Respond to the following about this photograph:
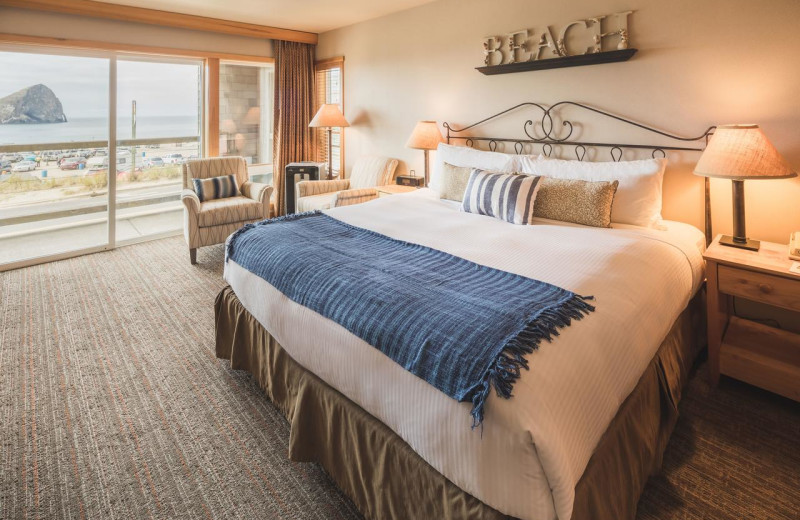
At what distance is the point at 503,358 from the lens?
124cm

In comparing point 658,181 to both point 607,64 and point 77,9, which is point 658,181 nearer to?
point 607,64

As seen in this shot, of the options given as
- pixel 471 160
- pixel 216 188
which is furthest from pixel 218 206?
pixel 471 160

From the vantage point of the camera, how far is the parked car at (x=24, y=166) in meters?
4.07

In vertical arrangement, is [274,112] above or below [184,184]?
above

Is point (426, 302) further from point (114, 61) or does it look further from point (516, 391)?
point (114, 61)

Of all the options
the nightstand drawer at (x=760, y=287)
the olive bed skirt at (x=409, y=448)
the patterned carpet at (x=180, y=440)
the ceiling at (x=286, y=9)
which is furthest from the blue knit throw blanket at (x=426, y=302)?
the ceiling at (x=286, y=9)

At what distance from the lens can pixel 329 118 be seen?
518cm

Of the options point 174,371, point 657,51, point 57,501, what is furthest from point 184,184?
point 657,51

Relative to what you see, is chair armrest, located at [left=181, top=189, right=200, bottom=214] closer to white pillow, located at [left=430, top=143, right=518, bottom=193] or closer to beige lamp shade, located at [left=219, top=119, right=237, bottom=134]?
beige lamp shade, located at [left=219, top=119, right=237, bottom=134]

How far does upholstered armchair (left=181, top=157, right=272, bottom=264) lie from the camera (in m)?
4.18

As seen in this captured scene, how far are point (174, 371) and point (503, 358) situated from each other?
2057mm

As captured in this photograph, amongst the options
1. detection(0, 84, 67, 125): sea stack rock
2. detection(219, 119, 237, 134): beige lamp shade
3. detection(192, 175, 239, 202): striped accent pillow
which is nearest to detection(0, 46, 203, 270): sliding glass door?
detection(0, 84, 67, 125): sea stack rock

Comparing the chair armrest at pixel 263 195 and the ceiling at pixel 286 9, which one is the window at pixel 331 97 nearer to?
the ceiling at pixel 286 9

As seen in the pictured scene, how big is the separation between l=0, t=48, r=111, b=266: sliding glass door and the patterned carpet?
64.6 inches
